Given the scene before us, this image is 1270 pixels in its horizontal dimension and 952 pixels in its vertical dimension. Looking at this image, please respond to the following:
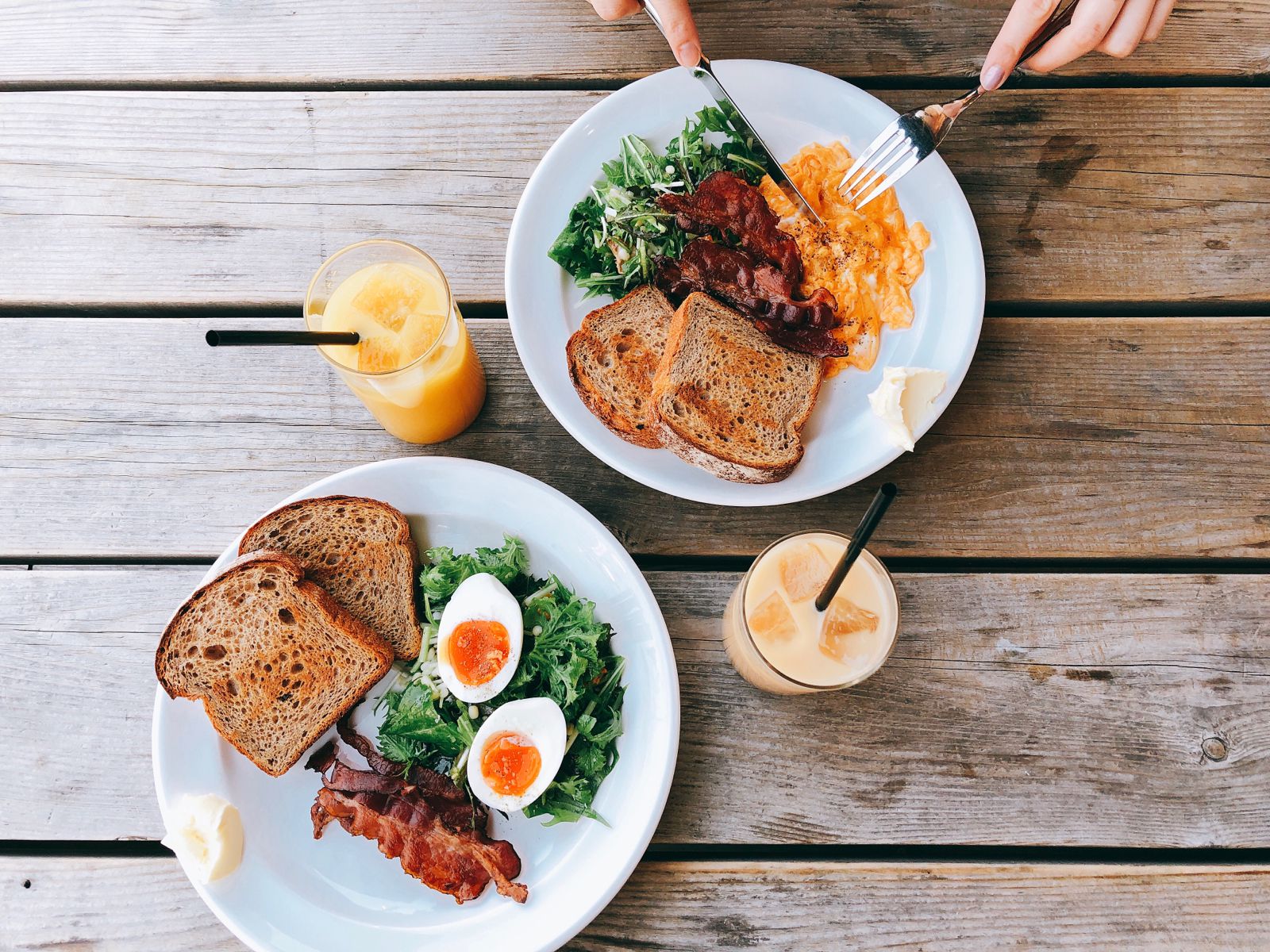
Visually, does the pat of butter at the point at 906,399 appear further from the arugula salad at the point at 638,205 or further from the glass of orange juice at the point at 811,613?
the arugula salad at the point at 638,205

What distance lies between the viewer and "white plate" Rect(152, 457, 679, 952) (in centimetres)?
157

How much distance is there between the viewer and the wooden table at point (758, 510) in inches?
67.0

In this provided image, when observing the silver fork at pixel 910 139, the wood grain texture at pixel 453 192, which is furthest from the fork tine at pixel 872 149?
the wood grain texture at pixel 453 192

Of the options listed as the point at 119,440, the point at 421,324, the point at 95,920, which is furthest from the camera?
the point at 119,440

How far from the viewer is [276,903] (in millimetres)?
1578

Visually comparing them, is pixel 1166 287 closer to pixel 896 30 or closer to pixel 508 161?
pixel 896 30

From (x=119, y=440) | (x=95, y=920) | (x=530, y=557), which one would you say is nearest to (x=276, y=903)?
(x=95, y=920)

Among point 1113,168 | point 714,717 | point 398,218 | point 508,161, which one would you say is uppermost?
point 1113,168

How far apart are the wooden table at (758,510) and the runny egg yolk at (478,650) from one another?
361 mm

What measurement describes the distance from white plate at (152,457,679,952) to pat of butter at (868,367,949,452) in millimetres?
543

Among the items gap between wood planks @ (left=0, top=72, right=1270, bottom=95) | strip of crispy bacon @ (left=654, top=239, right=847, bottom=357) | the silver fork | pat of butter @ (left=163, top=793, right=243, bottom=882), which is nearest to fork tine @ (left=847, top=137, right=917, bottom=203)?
the silver fork

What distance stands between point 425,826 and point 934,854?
99 centimetres

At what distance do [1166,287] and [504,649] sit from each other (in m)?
1.57

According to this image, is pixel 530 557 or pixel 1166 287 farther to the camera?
pixel 1166 287
